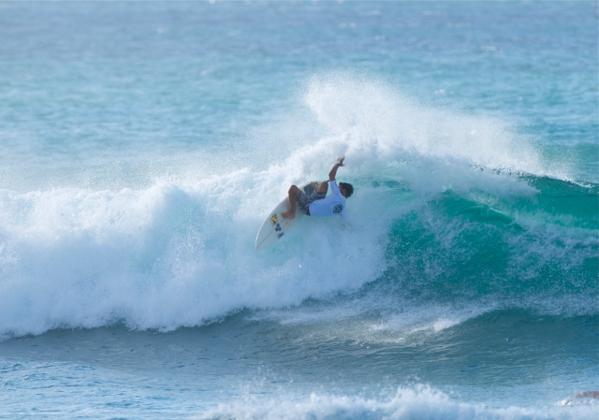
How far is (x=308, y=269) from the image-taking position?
55.1 feet

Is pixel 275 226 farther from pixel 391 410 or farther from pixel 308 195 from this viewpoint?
pixel 391 410

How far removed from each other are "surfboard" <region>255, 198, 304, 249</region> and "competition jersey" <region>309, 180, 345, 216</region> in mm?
426

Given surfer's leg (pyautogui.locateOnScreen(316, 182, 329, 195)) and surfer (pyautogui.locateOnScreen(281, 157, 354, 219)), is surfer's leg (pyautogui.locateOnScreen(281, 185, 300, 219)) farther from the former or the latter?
surfer's leg (pyautogui.locateOnScreen(316, 182, 329, 195))

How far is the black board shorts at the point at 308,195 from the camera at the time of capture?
1630 cm

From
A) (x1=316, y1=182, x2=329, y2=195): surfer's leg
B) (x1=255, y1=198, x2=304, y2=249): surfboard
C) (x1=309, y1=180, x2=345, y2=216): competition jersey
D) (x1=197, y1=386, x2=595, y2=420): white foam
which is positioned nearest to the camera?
(x1=197, y1=386, x2=595, y2=420): white foam

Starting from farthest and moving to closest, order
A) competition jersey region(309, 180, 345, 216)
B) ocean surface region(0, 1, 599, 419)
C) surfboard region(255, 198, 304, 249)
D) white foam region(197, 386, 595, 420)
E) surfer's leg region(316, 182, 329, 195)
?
surfboard region(255, 198, 304, 249), competition jersey region(309, 180, 345, 216), surfer's leg region(316, 182, 329, 195), ocean surface region(0, 1, 599, 419), white foam region(197, 386, 595, 420)

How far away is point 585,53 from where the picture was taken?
38.2 meters

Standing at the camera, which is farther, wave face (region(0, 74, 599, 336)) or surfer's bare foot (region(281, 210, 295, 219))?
surfer's bare foot (region(281, 210, 295, 219))

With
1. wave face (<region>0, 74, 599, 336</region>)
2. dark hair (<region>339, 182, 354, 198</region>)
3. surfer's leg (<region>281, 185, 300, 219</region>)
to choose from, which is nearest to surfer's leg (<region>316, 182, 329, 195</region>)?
dark hair (<region>339, 182, 354, 198</region>)

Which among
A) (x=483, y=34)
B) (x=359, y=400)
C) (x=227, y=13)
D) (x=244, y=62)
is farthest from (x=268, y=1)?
(x=359, y=400)

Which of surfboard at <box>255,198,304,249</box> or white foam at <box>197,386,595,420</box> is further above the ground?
surfboard at <box>255,198,304,249</box>

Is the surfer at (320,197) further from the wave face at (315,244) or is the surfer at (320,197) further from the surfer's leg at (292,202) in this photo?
the wave face at (315,244)

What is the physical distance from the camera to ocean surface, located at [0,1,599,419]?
13492mm

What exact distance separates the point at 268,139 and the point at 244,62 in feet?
44.6
